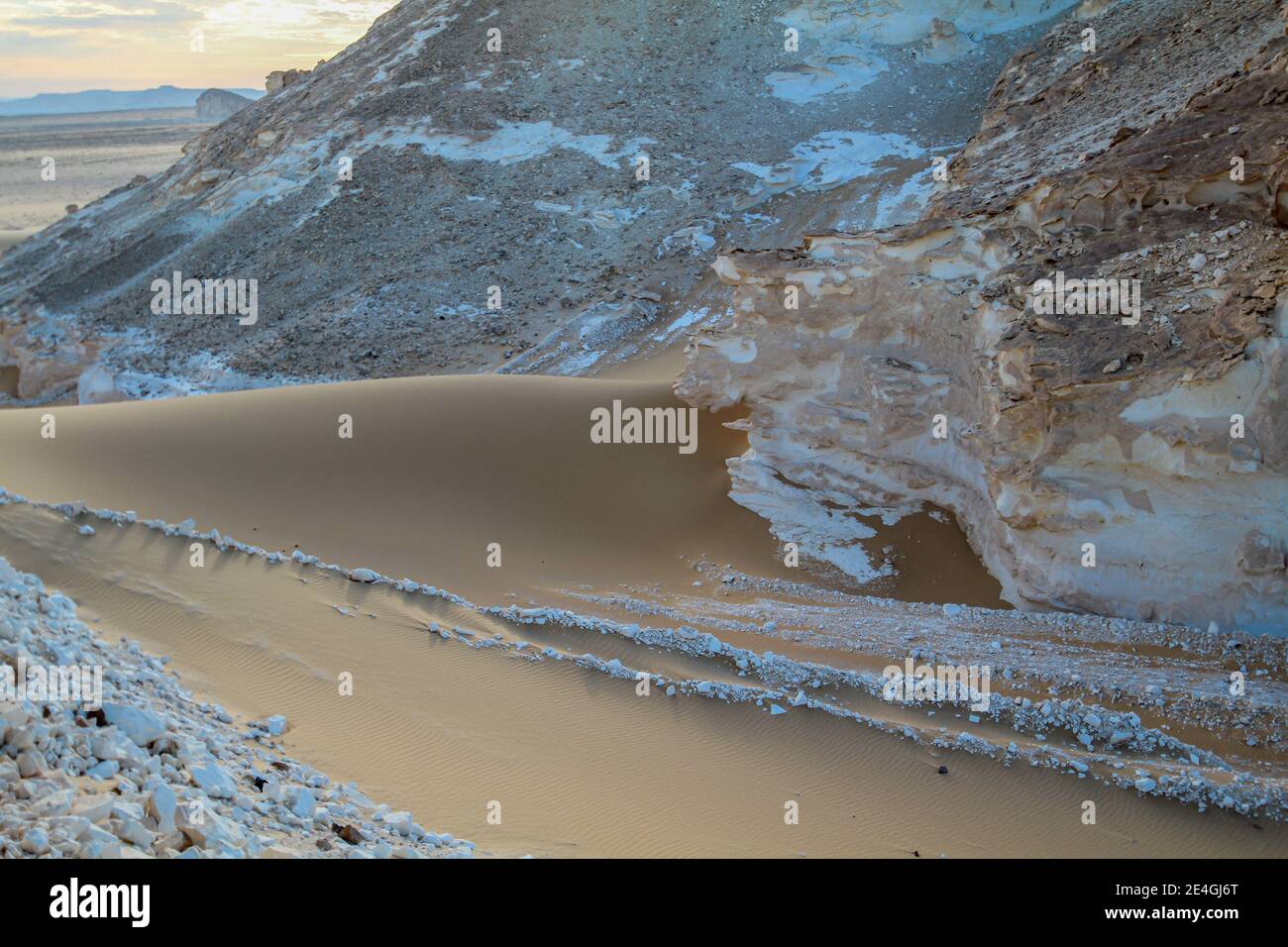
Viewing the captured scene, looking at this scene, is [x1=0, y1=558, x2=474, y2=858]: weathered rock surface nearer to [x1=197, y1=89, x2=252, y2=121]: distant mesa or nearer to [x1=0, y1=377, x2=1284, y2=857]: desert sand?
[x1=0, y1=377, x2=1284, y2=857]: desert sand

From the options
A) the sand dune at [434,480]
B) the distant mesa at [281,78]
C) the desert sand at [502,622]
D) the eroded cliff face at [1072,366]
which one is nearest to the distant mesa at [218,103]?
the distant mesa at [281,78]

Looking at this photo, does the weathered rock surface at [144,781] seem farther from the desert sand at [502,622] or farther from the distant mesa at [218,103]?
the distant mesa at [218,103]

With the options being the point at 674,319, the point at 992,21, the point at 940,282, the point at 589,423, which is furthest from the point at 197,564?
the point at 992,21

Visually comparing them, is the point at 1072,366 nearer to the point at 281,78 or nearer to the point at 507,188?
the point at 507,188

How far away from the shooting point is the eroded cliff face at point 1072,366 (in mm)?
7117

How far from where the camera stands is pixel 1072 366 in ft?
25.0

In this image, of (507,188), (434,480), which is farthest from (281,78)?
(434,480)

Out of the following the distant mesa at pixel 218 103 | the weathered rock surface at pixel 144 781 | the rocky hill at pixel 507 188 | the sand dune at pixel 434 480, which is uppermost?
the distant mesa at pixel 218 103

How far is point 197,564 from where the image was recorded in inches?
297

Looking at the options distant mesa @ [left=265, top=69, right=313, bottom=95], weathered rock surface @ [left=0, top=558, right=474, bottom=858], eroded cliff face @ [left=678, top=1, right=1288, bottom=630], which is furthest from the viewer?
distant mesa @ [left=265, top=69, right=313, bottom=95]

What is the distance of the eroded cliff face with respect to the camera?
7117 millimetres

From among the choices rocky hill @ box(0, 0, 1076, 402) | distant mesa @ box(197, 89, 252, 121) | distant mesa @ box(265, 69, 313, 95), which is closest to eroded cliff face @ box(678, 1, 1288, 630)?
rocky hill @ box(0, 0, 1076, 402)
